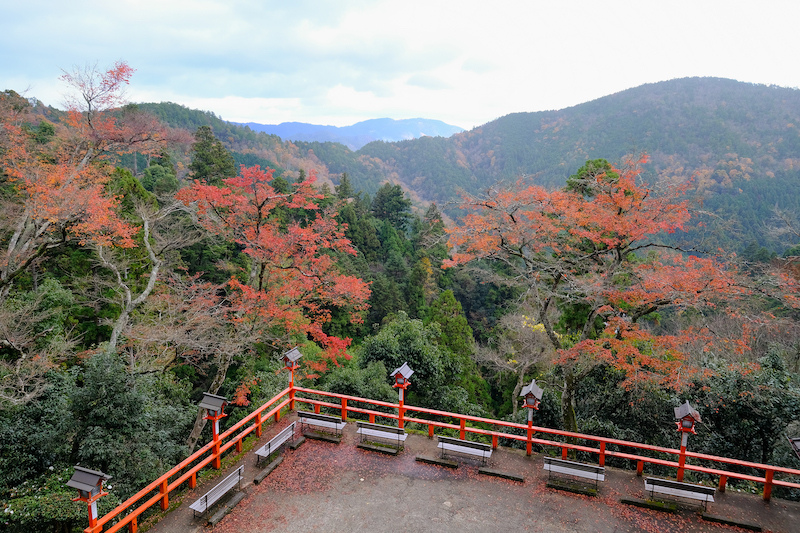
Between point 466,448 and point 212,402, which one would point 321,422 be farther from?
point 466,448

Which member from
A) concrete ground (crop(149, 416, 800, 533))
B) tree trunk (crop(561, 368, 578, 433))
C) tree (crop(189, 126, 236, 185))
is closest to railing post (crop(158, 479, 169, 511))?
concrete ground (crop(149, 416, 800, 533))

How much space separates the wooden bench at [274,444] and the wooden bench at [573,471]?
488cm

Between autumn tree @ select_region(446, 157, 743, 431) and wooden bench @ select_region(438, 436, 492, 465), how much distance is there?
146 inches

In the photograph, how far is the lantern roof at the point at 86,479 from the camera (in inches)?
203

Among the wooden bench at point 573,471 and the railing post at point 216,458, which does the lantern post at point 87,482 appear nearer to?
the railing post at point 216,458

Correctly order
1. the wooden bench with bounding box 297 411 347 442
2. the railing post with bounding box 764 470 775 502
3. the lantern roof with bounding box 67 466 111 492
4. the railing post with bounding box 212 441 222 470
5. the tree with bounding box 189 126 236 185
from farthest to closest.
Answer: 1. the tree with bounding box 189 126 236 185
2. the wooden bench with bounding box 297 411 347 442
3. the railing post with bounding box 212 441 222 470
4. the railing post with bounding box 764 470 775 502
5. the lantern roof with bounding box 67 466 111 492

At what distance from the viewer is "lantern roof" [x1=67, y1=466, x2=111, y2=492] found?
5.15 meters

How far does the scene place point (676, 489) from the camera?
7.06 meters

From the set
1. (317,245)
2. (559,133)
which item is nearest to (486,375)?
(317,245)

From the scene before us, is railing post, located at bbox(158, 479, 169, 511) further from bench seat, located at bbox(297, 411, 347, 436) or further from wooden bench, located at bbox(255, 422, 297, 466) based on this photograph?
bench seat, located at bbox(297, 411, 347, 436)

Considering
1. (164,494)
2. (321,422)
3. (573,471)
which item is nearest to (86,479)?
(164,494)

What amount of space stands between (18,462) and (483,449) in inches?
→ 350

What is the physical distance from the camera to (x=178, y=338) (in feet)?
37.7

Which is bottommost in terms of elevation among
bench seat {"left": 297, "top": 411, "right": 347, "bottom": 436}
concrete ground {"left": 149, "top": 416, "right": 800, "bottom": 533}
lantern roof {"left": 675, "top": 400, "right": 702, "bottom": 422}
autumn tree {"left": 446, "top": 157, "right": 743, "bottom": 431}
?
concrete ground {"left": 149, "top": 416, "right": 800, "bottom": 533}
